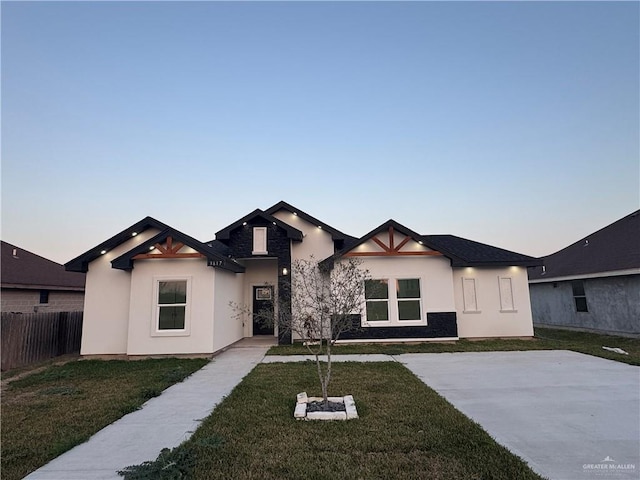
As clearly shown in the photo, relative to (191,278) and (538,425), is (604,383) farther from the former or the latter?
(191,278)

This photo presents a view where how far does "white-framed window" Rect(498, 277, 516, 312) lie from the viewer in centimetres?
1391

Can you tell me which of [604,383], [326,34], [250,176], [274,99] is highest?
[326,34]

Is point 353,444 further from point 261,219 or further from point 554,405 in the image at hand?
point 261,219

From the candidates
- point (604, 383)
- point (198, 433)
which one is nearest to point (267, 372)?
point (198, 433)

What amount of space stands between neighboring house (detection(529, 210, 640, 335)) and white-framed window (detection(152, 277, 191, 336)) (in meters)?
17.0

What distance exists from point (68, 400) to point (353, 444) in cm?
575

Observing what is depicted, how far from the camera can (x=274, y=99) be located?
47.8 feet

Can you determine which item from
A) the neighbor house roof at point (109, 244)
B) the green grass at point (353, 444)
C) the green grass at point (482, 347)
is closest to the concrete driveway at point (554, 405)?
the green grass at point (353, 444)

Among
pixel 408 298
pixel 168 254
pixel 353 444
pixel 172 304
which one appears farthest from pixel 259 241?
pixel 353 444

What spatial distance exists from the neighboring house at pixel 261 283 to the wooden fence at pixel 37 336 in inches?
52.0

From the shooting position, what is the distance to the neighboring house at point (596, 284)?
1391 centimetres

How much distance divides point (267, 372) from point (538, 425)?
5627 millimetres

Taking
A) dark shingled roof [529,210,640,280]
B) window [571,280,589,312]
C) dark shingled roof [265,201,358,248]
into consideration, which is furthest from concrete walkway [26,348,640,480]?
window [571,280,589,312]

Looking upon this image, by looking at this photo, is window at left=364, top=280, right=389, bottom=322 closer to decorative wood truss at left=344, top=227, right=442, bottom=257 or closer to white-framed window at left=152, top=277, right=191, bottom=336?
decorative wood truss at left=344, top=227, right=442, bottom=257
